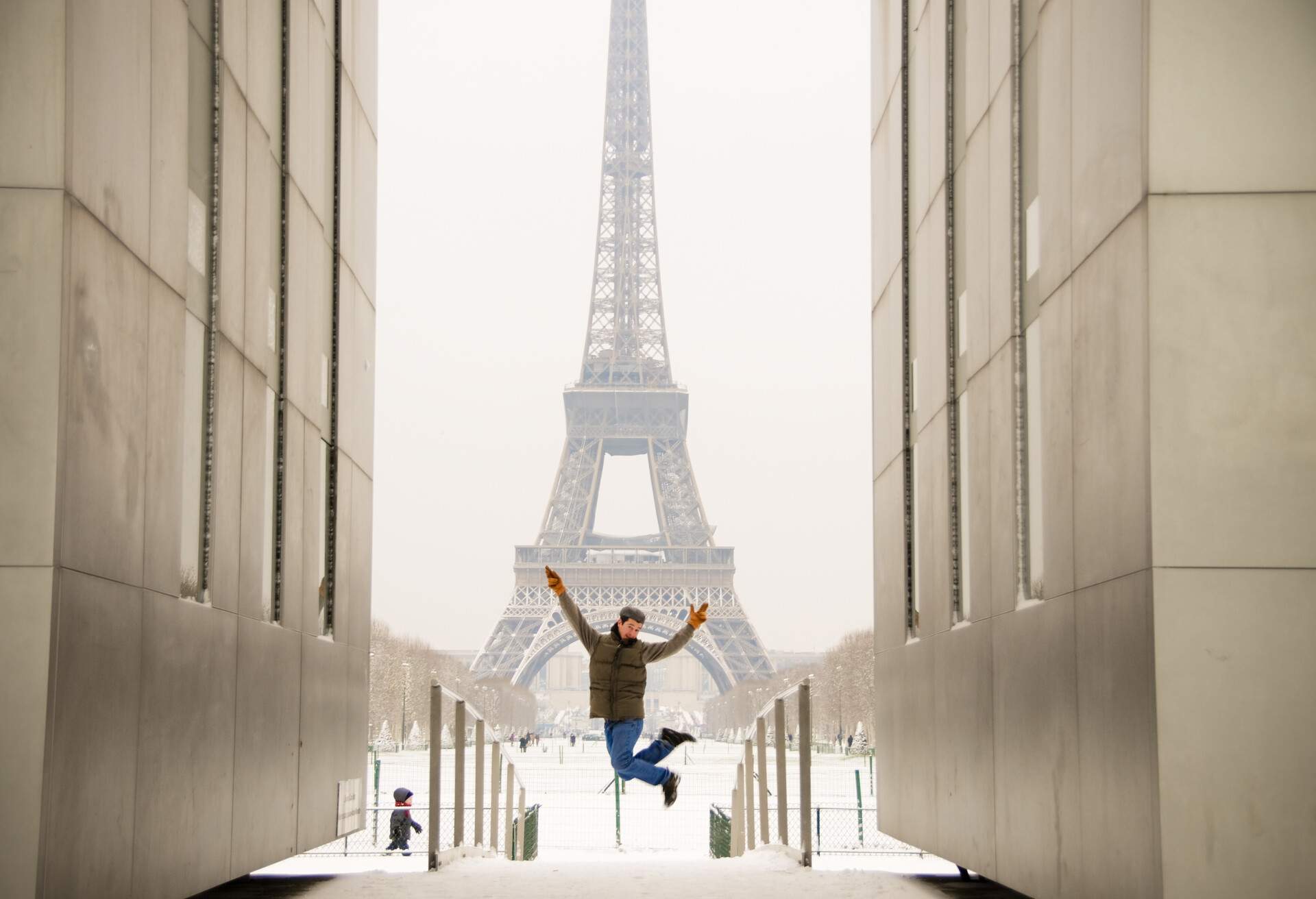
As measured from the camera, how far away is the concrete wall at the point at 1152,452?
5.56 meters

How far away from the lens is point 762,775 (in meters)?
12.1

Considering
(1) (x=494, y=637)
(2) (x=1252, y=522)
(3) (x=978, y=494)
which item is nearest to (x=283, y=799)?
(3) (x=978, y=494)

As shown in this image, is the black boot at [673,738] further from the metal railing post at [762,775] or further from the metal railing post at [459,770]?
the metal railing post at [762,775]

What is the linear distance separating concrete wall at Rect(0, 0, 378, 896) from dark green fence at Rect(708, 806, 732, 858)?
23.0 feet

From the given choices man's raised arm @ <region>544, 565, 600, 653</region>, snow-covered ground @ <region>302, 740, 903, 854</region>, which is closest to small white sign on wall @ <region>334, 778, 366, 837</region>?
man's raised arm @ <region>544, 565, 600, 653</region>

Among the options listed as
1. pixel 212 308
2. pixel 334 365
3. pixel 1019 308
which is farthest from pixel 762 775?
pixel 212 308

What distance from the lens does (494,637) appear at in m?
80.2

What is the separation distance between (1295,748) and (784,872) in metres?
4.87

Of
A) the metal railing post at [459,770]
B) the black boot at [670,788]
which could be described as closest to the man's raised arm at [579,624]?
the black boot at [670,788]

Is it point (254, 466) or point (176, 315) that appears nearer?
point (176, 315)

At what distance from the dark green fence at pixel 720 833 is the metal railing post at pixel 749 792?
3.09 meters

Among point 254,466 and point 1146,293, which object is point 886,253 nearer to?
point 254,466

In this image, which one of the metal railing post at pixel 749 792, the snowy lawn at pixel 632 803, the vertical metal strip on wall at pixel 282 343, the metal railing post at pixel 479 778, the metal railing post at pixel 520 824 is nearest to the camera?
the vertical metal strip on wall at pixel 282 343

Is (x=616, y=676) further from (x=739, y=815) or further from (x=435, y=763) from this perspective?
(x=739, y=815)
